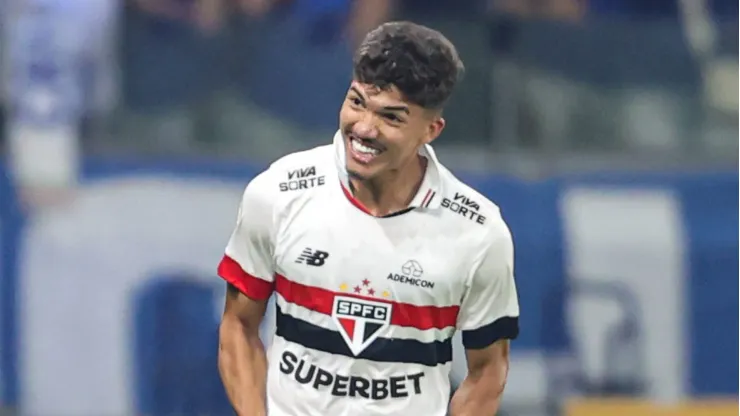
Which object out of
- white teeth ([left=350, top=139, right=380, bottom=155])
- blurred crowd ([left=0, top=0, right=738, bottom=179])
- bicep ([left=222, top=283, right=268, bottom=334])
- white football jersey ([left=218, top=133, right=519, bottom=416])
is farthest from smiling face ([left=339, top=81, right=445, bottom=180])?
blurred crowd ([left=0, top=0, right=738, bottom=179])

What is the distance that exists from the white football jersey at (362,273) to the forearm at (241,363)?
10 cm

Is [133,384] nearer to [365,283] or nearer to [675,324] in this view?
[675,324]

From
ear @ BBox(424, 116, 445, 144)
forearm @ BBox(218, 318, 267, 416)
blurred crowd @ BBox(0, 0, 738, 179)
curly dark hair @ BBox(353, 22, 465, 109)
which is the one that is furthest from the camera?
blurred crowd @ BBox(0, 0, 738, 179)

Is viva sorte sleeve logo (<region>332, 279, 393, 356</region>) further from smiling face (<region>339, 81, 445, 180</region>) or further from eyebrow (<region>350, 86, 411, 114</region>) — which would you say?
eyebrow (<region>350, 86, 411, 114</region>)

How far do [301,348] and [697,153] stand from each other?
3242 millimetres

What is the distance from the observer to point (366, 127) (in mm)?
2852

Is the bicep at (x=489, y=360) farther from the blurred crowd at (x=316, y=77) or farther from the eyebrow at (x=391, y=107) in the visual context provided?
the blurred crowd at (x=316, y=77)

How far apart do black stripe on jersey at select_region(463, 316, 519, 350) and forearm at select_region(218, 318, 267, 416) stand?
0.44m

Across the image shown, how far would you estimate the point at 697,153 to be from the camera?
593 centimetres

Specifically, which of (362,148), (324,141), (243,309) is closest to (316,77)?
(324,141)

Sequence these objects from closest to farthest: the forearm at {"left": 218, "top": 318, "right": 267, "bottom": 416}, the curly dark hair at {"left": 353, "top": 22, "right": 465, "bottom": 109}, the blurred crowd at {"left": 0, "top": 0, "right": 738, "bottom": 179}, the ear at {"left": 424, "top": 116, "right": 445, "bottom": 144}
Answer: the curly dark hair at {"left": 353, "top": 22, "right": 465, "bottom": 109}
the ear at {"left": 424, "top": 116, "right": 445, "bottom": 144}
the forearm at {"left": 218, "top": 318, "right": 267, "bottom": 416}
the blurred crowd at {"left": 0, "top": 0, "right": 738, "bottom": 179}

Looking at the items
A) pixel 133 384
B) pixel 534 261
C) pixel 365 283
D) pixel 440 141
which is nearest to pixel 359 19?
pixel 440 141

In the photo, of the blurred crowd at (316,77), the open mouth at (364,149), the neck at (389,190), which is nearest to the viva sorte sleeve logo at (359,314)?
the neck at (389,190)

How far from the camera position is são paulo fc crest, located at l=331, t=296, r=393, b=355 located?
3.02m
